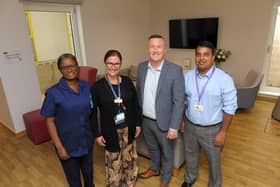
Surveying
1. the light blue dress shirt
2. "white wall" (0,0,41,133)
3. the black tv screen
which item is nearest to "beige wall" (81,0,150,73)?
the black tv screen

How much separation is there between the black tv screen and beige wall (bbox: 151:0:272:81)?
16cm

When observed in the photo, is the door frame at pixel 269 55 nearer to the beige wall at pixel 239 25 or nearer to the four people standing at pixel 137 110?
the beige wall at pixel 239 25

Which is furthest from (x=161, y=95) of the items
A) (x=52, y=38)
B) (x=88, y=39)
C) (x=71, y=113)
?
(x=52, y=38)

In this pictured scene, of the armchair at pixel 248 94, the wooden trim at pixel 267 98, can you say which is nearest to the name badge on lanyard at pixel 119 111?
the armchair at pixel 248 94

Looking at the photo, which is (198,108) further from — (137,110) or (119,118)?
(119,118)

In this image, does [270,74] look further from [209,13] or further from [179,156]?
[179,156]

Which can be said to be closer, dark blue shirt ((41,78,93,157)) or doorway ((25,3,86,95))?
dark blue shirt ((41,78,93,157))

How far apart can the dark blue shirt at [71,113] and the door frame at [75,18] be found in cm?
267

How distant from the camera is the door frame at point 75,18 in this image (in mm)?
3551

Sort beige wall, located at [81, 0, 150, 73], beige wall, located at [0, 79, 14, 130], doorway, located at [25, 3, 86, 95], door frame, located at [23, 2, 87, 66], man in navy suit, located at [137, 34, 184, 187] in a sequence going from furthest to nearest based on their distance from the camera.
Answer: beige wall, located at [81, 0, 150, 73] → doorway, located at [25, 3, 86, 95] → door frame, located at [23, 2, 87, 66] → beige wall, located at [0, 79, 14, 130] → man in navy suit, located at [137, 34, 184, 187]

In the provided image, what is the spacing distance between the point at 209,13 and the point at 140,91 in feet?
A: 13.1

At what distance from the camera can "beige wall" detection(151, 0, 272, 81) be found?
4348mm

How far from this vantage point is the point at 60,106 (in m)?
1.51

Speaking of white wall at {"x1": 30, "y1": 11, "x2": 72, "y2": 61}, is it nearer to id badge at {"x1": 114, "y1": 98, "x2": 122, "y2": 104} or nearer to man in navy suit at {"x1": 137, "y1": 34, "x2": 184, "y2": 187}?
man in navy suit at {"x1": 137, "y1": 34, "x2": 184, "y2": 187}
